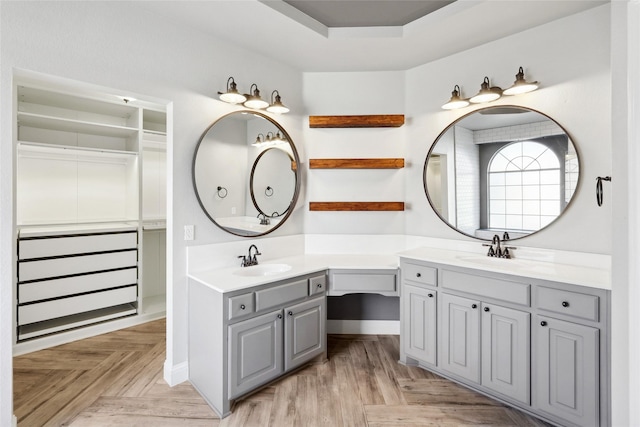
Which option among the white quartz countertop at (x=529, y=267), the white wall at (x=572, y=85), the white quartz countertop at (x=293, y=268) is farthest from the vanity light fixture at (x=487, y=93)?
the white quartz countertop at (x=293, y=268)

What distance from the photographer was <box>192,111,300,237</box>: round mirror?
2.40 meters

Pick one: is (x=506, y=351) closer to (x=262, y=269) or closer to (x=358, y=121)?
(x=262, y=269)

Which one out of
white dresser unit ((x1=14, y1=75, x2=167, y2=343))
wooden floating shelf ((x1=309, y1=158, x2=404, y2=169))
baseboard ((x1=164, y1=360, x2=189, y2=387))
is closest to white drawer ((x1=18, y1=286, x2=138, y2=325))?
white dresser unit ((x1=14, y1=75, x2=167, y2=343))

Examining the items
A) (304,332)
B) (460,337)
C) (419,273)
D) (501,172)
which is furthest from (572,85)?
(304,332)

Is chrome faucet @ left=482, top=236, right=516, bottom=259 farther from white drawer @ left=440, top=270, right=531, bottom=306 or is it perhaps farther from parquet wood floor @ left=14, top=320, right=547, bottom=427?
parquet wood floor @ left=14, top=320, right=547, bottom=427

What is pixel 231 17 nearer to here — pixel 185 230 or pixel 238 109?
pixel 238 109

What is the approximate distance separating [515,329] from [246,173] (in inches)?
86.9

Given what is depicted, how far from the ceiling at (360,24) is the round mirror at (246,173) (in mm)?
629

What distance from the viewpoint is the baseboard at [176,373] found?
2.25 meters

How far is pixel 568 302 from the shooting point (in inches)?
68.8

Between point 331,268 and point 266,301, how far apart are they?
651 mm

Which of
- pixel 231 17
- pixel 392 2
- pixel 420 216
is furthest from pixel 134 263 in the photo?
pixel 392 2

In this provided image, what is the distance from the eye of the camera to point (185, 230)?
230cm

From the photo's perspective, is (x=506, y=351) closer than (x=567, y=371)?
No
